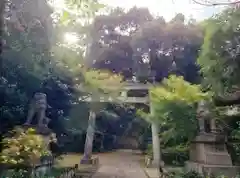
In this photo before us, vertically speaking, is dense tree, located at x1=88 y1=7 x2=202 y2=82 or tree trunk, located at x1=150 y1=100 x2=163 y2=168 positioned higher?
dense tree, located at x1=88 y1=7 x2=202 y2=82

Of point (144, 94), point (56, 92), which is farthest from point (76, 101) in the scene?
point (144, 94)

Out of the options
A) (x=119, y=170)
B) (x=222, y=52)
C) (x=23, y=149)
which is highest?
(x=222, y=52)

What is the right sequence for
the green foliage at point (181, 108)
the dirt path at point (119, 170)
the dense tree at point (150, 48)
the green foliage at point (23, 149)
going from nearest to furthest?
the green foliage at point (23, 149)
the green foliage at point (181, 108)
the dirt path at point (119, 170)
the dense tree at point (150, 48)

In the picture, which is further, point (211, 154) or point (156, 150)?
point (156, 150)

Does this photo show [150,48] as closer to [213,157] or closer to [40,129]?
[213,157]

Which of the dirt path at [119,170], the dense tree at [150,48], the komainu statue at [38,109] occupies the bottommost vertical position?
the dirt path at [119,170]

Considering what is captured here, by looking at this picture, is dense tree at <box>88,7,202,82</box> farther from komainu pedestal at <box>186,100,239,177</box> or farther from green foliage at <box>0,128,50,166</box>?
green foliage at <box>0,128,50,166</box>

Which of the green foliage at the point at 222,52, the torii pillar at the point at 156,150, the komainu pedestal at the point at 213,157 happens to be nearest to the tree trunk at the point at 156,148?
the torii pillar at the point at 156,150

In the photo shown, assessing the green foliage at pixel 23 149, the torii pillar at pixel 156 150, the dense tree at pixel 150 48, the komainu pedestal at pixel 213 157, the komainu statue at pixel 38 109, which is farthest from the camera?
the dense tree at pixel 150 48

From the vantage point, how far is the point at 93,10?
12.1ft

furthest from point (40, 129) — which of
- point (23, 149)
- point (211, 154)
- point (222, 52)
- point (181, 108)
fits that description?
point (222, 52)

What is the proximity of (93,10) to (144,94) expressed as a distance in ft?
57.6

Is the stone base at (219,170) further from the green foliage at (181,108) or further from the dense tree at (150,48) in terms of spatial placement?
the dense tree at (150,48)

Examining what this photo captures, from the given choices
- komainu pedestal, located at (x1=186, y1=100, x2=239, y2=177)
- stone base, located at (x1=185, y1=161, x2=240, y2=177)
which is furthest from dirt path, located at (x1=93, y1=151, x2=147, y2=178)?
stone base, located at (x1=185, y1=161, x2=240, y2=177)
